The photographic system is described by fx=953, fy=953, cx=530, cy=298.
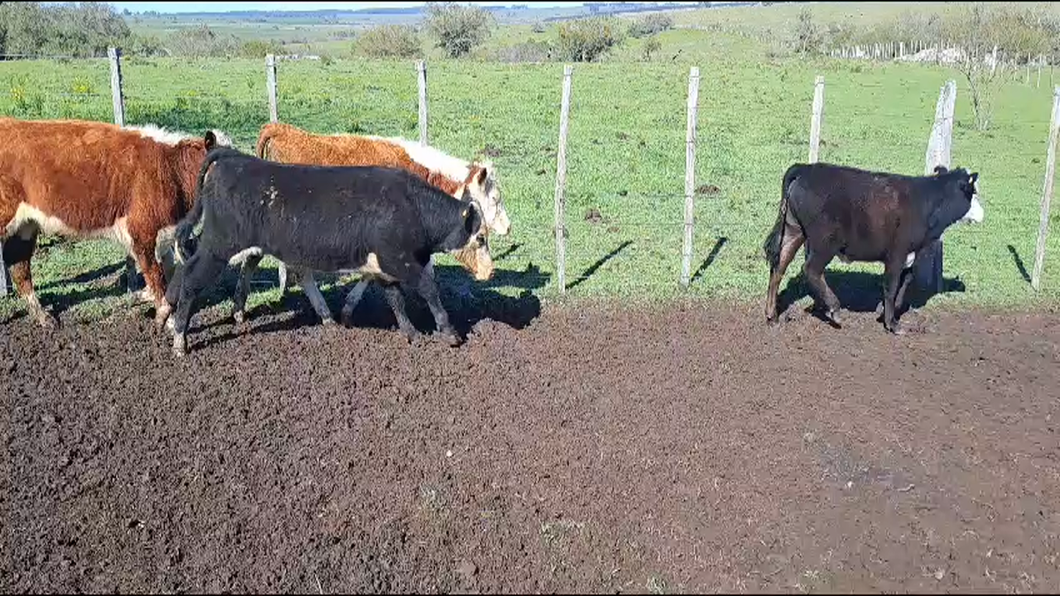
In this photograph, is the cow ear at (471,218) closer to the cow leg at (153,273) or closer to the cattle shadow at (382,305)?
the cattle shadow at (382,305)

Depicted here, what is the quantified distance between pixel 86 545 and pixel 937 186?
797 cm

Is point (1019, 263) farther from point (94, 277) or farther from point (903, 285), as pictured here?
point (94, 277)

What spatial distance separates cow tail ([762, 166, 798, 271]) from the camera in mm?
9195

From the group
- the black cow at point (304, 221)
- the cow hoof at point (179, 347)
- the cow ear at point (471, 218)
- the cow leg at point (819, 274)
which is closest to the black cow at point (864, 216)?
the cow leg at point (819, 274)

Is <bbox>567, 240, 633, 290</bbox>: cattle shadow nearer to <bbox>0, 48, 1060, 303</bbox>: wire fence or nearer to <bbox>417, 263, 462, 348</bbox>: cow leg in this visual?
<bbox>0, 48, 1060, 303</bbox>: wire fence

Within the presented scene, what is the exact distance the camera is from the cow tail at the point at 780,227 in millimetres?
9195

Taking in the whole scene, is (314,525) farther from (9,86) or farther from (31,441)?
(9,86)

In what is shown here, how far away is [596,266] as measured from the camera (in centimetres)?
1103

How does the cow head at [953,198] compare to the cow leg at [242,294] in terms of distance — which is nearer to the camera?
the cow leg at [242,294]

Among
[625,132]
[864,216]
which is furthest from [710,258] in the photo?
[625,132]

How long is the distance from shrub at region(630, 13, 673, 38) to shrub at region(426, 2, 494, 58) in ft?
46.4

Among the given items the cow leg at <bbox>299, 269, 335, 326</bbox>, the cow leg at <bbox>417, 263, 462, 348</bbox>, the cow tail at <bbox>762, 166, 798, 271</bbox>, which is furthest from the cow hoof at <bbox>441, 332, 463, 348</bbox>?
the cow tail at <bbox>762, 166, 798, 271</bbox>

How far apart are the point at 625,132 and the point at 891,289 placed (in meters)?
12.5

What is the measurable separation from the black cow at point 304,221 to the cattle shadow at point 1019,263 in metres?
7.36
